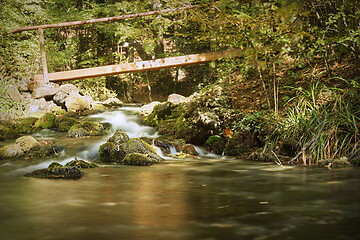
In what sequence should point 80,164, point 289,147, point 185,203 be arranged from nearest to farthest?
point 185,203 → point 80,164 → point 289,147

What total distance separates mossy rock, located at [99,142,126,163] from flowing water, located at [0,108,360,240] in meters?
0.52

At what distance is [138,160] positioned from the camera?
20.3ft

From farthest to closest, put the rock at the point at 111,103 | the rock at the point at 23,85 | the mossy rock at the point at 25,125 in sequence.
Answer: the rock at the point at 111,103 → the rock at the point at 23,85 → the mossy rock at the point at 25,125

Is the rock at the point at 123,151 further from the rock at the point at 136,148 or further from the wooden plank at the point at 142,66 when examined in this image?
the wooden plank at the point at 142,66

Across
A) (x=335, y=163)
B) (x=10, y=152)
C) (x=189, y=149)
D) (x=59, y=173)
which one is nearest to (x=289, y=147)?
(x=335, y=163)

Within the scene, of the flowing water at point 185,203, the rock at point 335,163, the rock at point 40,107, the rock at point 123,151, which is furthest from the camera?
the rock at point 40,107

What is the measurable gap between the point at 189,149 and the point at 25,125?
4853 mm

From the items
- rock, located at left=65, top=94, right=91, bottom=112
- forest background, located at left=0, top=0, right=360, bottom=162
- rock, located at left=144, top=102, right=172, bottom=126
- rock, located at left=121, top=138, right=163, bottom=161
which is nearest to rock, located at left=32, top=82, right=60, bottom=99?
rock, located at left=65, top=94, right=91, bottom=112

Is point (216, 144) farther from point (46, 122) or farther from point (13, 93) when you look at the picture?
point (13, 93)

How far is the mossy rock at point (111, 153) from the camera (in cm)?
655

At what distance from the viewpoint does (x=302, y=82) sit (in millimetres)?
7336

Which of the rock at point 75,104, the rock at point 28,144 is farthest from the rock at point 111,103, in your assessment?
the rock at point 28,144

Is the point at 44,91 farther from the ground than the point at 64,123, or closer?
farther from the ground

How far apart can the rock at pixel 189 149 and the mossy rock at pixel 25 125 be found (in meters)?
4.44
